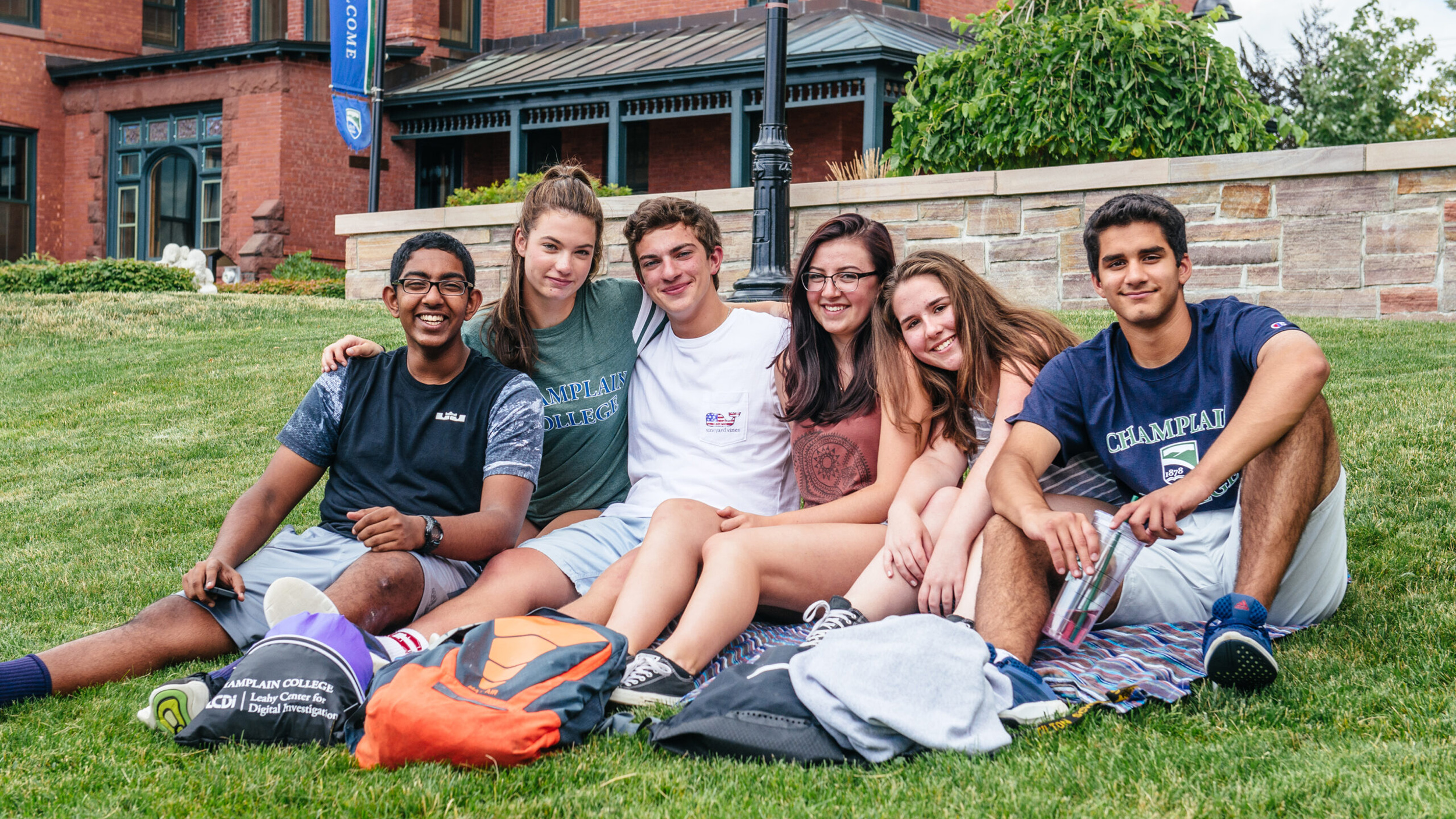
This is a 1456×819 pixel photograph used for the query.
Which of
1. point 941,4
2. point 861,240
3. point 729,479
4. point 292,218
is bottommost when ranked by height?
point 729,479

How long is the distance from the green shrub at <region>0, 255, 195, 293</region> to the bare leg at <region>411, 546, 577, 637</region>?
48.1ft

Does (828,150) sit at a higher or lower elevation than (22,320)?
higher

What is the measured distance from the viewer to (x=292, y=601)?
10.6ft

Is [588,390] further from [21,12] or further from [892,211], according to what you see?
[21,12]

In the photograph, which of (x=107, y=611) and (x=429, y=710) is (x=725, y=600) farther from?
(x=107, y=611)

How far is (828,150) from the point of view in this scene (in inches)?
733

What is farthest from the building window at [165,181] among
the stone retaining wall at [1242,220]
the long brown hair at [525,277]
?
Answer: the long brown hair at [525,277]

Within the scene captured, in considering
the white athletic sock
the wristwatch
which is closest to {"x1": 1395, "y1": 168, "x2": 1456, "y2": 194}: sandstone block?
the wristwatch

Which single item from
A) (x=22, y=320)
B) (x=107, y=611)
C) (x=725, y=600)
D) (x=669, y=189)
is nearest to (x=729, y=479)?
(x=725, y=600)

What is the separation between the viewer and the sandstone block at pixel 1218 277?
29.9 feet

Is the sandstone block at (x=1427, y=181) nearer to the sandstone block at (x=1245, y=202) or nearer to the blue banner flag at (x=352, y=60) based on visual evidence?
the sandstone block at (x=1245, y=202)

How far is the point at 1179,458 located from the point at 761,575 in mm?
1249

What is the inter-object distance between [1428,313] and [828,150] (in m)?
11.1

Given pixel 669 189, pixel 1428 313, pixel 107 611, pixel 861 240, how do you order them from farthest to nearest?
pixel 669 189, pixel 1428 313, pixel 107 611, pixel 861 240
